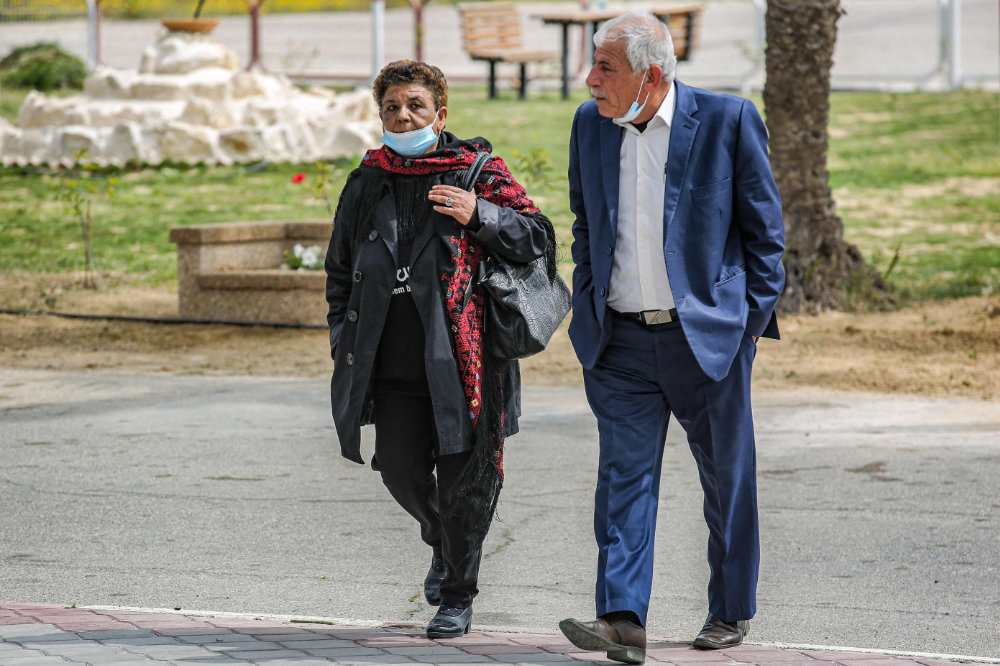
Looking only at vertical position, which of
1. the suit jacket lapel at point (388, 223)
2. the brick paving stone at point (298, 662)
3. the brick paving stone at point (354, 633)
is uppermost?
the suit jacket lapel at point (388, 223)

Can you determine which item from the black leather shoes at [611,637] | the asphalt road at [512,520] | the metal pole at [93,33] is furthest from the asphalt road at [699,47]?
the black leather shoes at [611,637]

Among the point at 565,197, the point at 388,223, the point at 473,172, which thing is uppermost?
the point at 473,172

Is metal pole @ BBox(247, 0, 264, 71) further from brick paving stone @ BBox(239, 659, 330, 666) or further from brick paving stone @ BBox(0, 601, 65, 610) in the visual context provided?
brick paving stone @ BBox(239, 659, 330, 666)

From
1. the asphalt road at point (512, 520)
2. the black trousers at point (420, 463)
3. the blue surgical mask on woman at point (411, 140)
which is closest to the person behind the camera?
the blue surgical mask on woman at point (411, 140)

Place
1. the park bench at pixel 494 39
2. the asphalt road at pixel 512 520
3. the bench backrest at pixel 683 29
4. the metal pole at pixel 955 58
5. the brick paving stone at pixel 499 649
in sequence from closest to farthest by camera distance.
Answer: the brick paving stone at pixel 499 649 < the asphalt road at pixel 512 520 < the bench backrest at pixel 683 29 < the metal pole at pixel 955 58 < the park bench at pixel 494 39

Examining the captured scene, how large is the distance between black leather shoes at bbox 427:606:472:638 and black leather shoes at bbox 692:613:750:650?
0.69 m

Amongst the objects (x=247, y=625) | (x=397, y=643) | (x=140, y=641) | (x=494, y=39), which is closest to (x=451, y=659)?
(x=397, y=643)

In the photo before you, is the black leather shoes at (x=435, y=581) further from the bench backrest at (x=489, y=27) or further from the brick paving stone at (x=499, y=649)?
the bench backrest at (x=489, y=27)

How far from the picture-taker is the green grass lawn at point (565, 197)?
41.5ft

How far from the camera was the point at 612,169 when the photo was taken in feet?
13.7

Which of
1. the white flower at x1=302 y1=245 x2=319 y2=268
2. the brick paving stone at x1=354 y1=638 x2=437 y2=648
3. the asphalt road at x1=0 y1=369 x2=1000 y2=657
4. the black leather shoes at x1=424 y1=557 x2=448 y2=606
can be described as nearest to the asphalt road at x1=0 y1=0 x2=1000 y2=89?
the white flower at x1=302 y1=245 x2=319 y2=268

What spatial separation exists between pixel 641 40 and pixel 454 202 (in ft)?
2.29

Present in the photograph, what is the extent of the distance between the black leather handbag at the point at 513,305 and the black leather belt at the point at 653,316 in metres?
0.23

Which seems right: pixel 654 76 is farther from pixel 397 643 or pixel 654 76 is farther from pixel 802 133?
pixel 802 133
